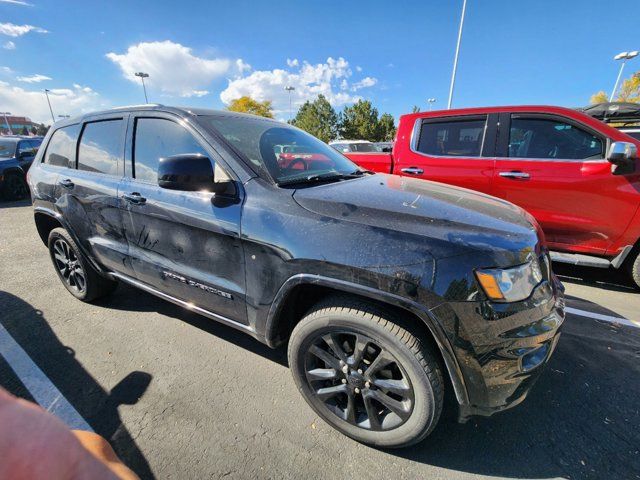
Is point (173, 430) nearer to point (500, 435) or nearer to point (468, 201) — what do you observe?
point (500, 435)

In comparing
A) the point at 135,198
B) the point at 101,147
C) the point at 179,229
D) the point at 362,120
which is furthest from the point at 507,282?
the point at 362,120

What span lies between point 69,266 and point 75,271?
11cm

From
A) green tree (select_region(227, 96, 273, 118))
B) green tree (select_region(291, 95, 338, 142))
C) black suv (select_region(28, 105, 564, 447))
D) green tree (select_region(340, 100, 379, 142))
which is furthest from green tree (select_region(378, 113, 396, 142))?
black suv (select_region(28, 105, 564, 447))

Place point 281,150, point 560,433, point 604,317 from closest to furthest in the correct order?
point 560,433 < point 281,150 < point 604,317

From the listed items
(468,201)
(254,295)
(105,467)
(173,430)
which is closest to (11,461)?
(105,467)

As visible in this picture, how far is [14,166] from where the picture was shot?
8.94m

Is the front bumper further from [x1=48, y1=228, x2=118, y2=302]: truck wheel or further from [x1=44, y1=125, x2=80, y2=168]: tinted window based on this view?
[x1=44, y1=125, x2=80, y2=168]: tinted window

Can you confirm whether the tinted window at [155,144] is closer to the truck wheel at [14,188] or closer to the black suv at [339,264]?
the black suv at [339,264]

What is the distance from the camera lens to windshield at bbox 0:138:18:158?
906 centimetres

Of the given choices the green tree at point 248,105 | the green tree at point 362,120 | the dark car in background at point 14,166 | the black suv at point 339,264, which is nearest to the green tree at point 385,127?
the green tree at point 362,120

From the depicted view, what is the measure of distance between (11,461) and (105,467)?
0.20 metres

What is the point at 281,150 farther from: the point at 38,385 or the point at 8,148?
the point at 8,148

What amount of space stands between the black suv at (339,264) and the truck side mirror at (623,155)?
197 centimetres

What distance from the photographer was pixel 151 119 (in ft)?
7.71
